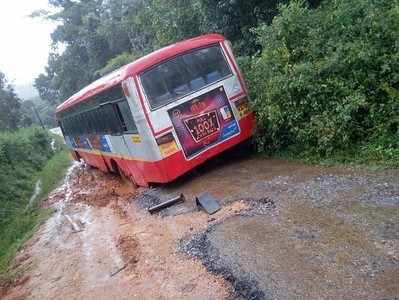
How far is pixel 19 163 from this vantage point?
82.6 feet

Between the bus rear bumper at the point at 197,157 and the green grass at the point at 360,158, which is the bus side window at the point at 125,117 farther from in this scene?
the green grass at the point at 360,158

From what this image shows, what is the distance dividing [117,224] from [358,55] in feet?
19.5

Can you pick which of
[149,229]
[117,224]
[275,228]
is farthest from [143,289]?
[117,224]

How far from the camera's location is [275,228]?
6000 mm

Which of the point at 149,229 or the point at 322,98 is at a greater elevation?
the point at 322,98

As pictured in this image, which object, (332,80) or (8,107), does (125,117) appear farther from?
(8,107)

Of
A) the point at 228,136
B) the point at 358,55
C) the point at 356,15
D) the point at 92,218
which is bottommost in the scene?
the point at 92,218

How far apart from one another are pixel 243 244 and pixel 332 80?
12.1 ft

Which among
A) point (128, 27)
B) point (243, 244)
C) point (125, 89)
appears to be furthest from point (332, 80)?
point (128, 27)

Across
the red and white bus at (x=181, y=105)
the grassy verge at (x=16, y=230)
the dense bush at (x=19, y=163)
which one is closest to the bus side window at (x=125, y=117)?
the red and white bus at (x=181, y=105)

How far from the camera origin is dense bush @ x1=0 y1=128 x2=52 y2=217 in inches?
690

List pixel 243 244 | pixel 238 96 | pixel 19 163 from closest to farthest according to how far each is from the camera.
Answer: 1. pixel 243 244
2. pixel 238 96
3. pixel 19 163

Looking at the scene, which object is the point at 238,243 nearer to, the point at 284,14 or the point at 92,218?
the point at 284,14

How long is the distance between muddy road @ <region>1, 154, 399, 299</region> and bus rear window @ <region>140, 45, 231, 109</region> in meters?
1.97
